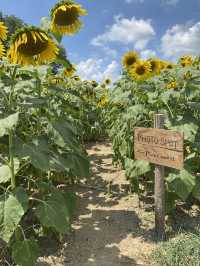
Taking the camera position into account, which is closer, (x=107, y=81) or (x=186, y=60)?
(x=186, y=60)

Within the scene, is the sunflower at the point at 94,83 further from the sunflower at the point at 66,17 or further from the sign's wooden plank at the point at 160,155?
A: the sign's wooden plank at the point at 160,155

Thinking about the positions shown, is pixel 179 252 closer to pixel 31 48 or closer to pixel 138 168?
pixel 138 168

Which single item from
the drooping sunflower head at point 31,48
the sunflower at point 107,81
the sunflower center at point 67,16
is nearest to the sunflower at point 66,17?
the sunflower center at point 67,16

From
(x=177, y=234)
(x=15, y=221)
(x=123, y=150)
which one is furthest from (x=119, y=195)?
(x=15, y=221)

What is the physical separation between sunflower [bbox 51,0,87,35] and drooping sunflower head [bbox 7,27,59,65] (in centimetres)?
29

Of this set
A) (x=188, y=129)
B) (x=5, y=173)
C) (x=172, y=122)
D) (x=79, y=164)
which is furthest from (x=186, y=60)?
(x=5, y=173)

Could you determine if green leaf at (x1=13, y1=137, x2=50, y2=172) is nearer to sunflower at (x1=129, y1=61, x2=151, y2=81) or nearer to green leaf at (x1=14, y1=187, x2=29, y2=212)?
green leaf at (x1=14, y1=187, x2=29, y2=212)

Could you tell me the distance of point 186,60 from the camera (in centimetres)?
576

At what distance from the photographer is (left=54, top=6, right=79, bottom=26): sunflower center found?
310 centimetres

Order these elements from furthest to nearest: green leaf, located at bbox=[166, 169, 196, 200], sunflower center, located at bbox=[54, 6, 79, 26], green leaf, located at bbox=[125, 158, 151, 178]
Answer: green leaf, located at bbox=[125, 158, 151, 178] → green leaf, located at bbox=[166, 169, 196, 200] → sunflower center, located at bbox=[54, 6, 79, 26]

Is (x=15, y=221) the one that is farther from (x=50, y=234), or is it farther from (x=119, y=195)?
(x=119, y=195)

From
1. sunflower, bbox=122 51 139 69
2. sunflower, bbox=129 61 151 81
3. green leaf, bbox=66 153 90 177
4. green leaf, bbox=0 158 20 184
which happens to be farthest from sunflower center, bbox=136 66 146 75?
green leaf, bbox=0 158 20 184

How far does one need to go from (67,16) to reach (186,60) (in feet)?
9.90

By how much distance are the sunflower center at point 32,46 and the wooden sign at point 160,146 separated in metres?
1.13
